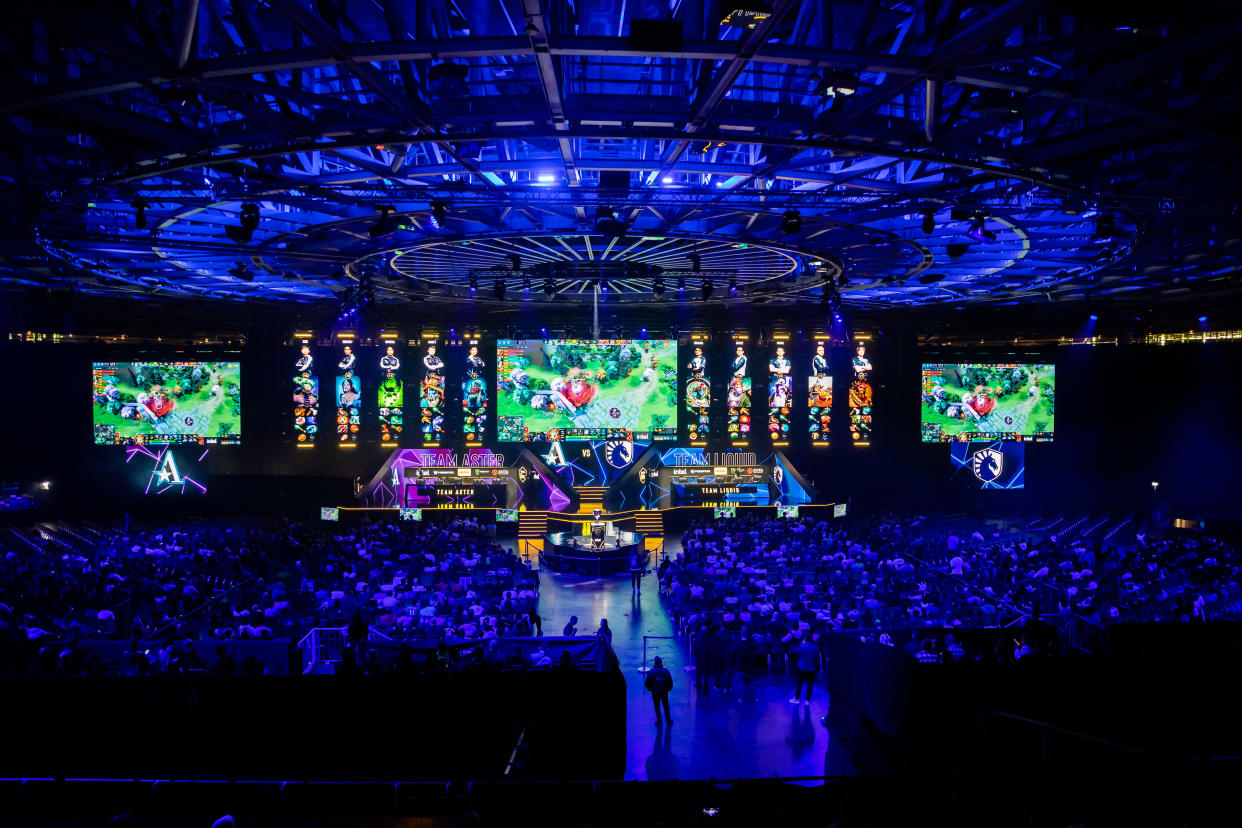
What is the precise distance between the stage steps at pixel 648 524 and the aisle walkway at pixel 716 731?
46.9 feet

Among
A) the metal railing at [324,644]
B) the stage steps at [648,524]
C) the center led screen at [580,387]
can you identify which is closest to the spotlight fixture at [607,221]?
the metal railing at [324,644]

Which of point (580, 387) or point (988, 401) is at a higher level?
point (580, 387)

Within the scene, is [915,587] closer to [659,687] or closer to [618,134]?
[659,687]

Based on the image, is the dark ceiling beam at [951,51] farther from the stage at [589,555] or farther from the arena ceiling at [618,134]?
the stage at [589,555]

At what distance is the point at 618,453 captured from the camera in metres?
35.1

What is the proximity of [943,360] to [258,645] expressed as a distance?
32075 millimetres

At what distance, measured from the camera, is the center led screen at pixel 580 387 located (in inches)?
1337

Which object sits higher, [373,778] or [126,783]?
[126,783]

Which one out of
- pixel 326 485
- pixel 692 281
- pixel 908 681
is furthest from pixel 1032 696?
pixel 326 485

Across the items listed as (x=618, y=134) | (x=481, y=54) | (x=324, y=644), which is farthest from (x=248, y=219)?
(x=324, y=644)

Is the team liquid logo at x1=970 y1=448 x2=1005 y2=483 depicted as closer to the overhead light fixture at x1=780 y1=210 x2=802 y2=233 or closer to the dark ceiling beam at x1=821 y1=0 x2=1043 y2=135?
the overhead light fixture at x1=780 y1=210 x2=802 y2=233

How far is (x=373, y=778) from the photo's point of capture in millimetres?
10711

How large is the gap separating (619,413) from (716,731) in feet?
73.5

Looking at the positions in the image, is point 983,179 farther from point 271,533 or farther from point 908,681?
point 271,533
